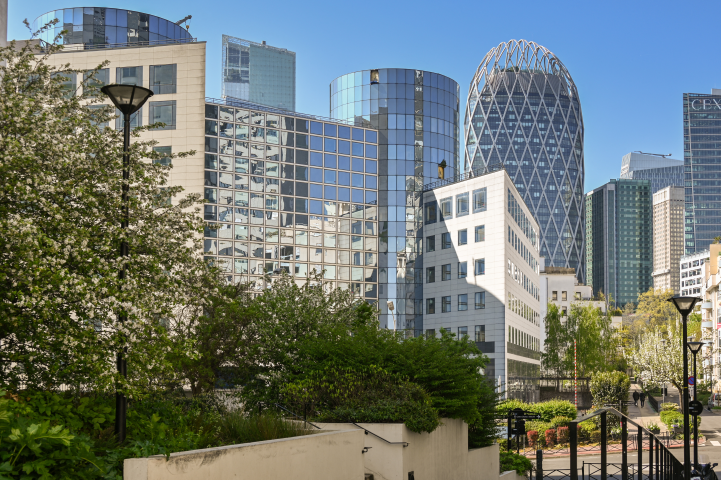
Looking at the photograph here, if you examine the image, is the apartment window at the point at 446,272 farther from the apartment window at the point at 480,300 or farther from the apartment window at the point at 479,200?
the apartment window at the point at 479,200

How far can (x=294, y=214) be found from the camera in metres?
85.3

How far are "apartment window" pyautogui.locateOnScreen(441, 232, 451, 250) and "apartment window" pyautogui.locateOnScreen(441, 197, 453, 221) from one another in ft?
6.40

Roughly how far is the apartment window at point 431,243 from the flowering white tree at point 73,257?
75008 mm

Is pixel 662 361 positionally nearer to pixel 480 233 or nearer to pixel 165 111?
pixel 480 233

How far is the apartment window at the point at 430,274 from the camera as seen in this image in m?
87.5

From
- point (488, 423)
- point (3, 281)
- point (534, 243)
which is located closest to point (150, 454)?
point (3, 281)

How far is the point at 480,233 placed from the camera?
79000 millimetres

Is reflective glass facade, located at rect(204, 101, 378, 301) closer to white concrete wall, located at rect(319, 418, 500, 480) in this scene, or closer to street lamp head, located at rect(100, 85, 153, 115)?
white concrete wall, located at rect(319, 418, 500, 480)

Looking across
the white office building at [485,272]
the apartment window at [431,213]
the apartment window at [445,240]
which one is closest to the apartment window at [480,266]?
the white office building at [485,272]

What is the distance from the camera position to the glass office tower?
3565 inches

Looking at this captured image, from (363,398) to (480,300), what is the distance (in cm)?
6435

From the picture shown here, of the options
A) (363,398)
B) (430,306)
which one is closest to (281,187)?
(430,306)

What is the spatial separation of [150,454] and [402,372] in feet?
30.1

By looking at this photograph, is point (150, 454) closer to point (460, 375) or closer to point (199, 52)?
point (460, 375)
